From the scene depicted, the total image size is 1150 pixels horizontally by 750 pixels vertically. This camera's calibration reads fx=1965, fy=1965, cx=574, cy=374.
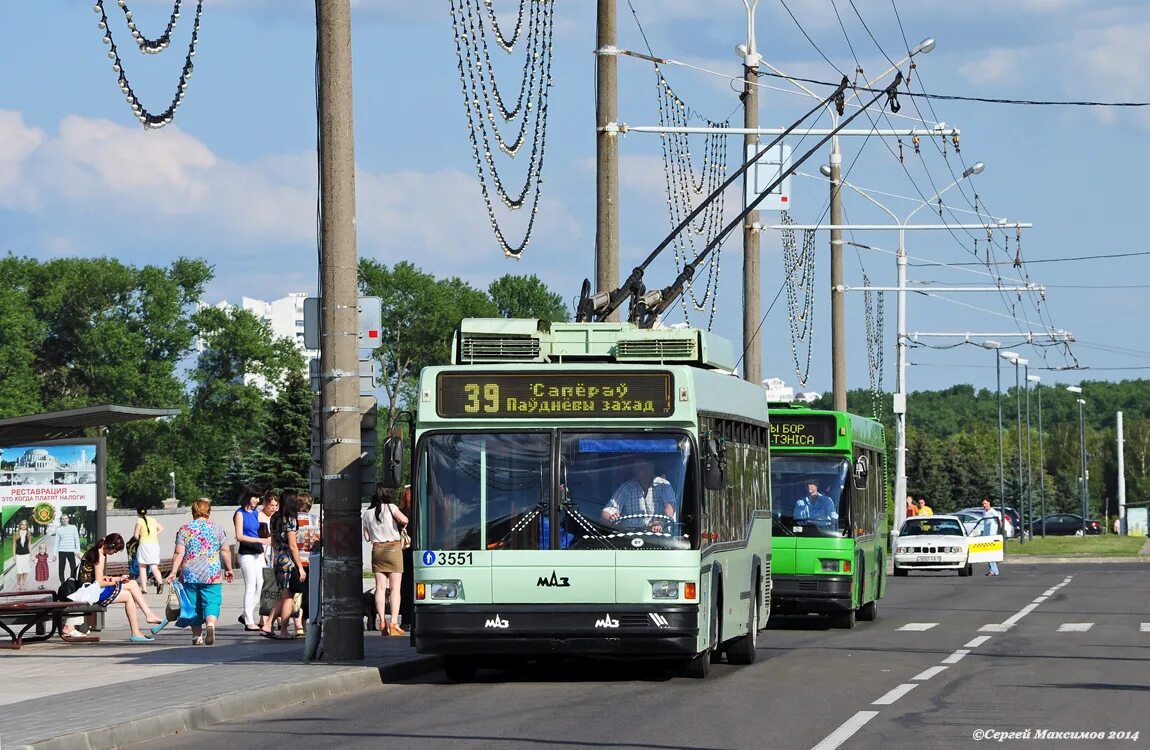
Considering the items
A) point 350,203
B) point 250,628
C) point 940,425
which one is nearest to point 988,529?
point 250,628

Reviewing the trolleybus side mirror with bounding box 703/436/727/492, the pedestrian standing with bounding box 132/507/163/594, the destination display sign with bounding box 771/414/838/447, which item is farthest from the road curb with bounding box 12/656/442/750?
the destination display sign with bounding box 771/414/838/447

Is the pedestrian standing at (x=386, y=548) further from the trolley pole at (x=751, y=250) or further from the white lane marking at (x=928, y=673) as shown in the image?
the trolley pole at (x=751, y=250)

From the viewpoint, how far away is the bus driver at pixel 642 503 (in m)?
15.8

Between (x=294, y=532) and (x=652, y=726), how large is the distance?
9.30 meters

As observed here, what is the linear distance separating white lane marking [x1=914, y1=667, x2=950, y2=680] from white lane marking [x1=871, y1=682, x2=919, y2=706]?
2.24 feet

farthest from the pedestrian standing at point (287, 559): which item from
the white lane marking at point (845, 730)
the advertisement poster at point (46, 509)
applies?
the white lane marking at point (845, 730)

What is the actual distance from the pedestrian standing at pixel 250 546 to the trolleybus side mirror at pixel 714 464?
290 inches

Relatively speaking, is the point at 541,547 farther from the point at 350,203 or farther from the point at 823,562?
the point at 823,562

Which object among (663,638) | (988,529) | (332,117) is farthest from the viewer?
(988,529)

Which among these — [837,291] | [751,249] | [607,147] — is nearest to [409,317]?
[837,291]

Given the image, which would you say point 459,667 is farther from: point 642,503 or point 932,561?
point 932,561

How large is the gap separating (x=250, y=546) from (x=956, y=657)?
8084 millimetres

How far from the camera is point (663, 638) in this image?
1569cm

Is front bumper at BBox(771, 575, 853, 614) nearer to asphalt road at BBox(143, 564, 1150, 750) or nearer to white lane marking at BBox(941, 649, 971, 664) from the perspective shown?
asphalt road at BBox(143, 564, 1150, 750)
